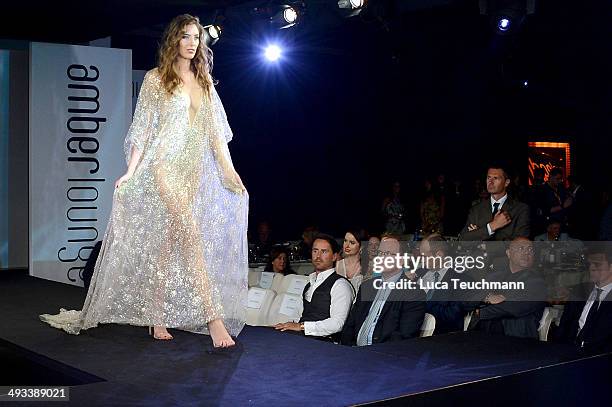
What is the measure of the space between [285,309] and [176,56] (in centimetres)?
219

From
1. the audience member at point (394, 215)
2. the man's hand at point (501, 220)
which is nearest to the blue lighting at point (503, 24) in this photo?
the man's hand at point (501, 220)

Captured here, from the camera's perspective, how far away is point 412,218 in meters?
12.0

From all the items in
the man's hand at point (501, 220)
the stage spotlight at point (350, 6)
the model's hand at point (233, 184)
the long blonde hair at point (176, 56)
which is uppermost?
the stage spotlight at point (350, 6)

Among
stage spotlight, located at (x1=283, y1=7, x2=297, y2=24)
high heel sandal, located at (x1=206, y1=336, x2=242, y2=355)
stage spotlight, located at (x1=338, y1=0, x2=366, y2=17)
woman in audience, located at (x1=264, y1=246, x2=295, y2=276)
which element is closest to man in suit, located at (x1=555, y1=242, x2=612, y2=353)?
high heel sandal, located at (x1=206, y1=336, x2=242, y2=355)

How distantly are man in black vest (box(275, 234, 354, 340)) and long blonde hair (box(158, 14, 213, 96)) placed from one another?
4.45 ft

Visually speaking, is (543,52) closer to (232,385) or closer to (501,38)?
(501,38)

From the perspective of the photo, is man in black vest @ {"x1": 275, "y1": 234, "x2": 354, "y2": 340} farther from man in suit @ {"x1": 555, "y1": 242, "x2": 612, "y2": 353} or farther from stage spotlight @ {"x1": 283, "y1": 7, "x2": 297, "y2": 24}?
stage spotlight @ {"x1": 283, "y1": 7, "x2": 297, "y2": 24}

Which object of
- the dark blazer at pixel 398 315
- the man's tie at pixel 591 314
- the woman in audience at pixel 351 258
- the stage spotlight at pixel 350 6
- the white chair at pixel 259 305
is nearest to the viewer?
the man's tie at pixel 591 314

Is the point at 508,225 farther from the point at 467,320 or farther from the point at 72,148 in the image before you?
the point at 72,148

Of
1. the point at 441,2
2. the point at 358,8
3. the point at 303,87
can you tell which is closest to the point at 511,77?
the point at 441,2

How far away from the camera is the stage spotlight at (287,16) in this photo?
7.11 metres

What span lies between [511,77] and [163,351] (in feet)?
20.9

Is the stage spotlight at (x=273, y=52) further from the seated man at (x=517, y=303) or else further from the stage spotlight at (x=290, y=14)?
the seated man at (x=517, y=303)

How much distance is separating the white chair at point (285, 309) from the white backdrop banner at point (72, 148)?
75.0 inches
